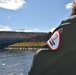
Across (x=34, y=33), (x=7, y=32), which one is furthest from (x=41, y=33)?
(x=7, y=32)

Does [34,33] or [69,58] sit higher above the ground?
[69,58]

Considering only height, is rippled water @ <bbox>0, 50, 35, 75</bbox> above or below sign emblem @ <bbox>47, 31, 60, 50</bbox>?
below

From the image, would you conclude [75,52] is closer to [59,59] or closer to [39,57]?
[59,59]

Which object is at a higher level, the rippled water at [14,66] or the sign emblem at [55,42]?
the sign emblem at [55,42]

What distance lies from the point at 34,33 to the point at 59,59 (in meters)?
157

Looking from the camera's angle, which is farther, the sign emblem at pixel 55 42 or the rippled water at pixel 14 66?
the rippled water at pixel 14 66

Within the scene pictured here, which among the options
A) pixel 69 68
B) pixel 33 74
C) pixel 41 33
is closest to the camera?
pixel 69 68

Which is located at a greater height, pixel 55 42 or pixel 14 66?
pixel 55 42

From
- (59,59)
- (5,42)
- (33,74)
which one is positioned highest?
(59,59)

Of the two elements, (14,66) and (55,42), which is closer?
(55,42)

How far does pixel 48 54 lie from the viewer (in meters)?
2.30

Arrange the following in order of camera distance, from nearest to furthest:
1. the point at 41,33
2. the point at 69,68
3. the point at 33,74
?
the point at 69,68
the point at 33,74
the point at 41,33

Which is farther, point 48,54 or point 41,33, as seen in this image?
point 41,33

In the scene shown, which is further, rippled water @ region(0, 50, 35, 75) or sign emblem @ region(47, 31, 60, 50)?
rippled water @ region(0, 50, 35, 75)
